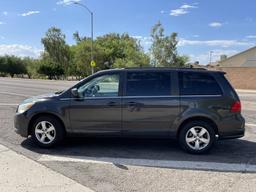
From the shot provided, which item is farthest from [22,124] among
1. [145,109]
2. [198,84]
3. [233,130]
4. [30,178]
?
[233,130]

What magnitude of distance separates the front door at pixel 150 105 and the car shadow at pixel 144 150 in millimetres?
431

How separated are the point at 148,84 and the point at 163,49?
44.3 metres

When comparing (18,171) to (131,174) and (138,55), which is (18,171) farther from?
(138,55)

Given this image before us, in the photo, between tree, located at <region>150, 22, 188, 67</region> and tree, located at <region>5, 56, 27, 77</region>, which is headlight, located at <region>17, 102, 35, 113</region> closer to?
tree, located at <region>150, 22, 188, 67</region>

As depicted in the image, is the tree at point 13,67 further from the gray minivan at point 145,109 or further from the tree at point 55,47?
the gray minivan at point 145,109

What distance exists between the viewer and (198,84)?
6770 millimetres

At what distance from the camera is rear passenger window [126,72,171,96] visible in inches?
264

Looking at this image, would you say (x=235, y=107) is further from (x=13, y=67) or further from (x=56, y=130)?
(x=13, y=67)

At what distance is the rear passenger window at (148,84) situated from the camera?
670cm

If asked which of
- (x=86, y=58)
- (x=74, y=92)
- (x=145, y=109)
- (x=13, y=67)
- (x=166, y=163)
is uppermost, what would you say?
(x=86, y=58)

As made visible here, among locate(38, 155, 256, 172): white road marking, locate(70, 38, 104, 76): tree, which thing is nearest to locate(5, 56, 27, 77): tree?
locate(70, 38, 104, 76): tree

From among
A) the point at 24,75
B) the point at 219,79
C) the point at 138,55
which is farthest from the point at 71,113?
the point at 24,75

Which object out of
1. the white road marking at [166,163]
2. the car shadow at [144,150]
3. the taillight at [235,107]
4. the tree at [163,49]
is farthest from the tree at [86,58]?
the white road marking at [166,163]

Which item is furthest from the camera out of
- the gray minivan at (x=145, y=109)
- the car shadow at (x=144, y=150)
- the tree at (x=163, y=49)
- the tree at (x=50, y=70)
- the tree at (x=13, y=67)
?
the tree at (x=13, y=67)
